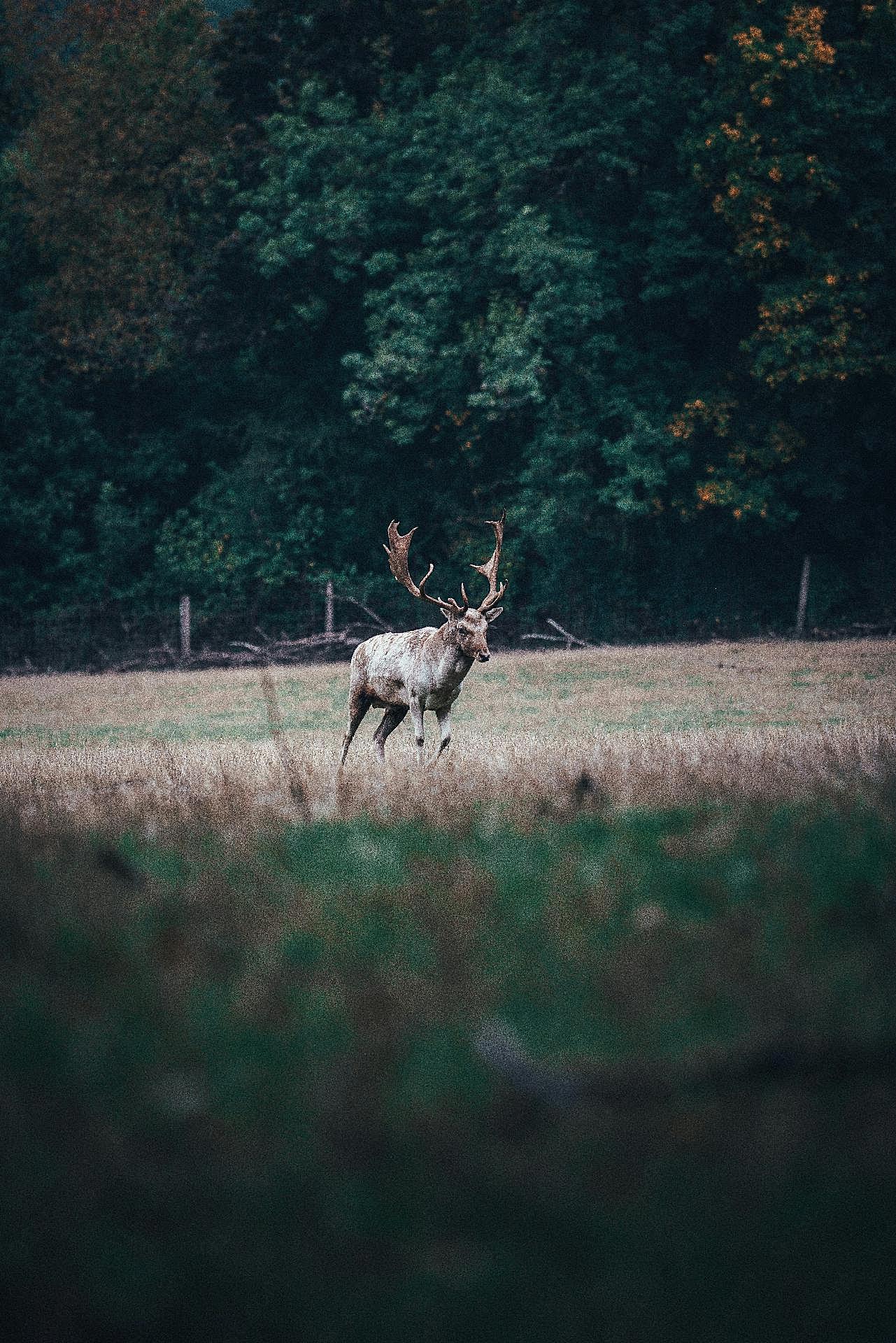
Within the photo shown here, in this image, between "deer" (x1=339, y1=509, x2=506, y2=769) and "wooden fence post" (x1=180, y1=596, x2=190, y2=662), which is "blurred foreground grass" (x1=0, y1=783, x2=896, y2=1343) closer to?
"deer" (x1=339, y1=509, x2=506, y2=769)

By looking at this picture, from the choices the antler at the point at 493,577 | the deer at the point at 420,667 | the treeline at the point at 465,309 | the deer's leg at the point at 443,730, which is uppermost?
the treeline at the point at 465,309

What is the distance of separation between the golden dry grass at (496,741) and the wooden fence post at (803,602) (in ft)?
9.95

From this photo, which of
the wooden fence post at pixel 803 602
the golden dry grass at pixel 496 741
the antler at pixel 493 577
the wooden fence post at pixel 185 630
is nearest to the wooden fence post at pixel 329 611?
the wooden fence post at pixel 185 630

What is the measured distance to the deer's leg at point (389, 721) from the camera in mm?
11641

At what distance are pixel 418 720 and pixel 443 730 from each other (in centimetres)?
28

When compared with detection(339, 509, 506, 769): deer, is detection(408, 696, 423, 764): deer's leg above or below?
below

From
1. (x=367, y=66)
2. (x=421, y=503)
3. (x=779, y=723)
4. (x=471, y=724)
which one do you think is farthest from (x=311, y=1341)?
(x=367, y=66)

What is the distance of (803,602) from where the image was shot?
1219 inches

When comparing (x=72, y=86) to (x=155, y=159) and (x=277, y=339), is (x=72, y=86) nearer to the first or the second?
(x=155, y=159)

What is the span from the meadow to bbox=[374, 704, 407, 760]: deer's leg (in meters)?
4.26

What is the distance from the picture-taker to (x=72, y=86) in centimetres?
3847

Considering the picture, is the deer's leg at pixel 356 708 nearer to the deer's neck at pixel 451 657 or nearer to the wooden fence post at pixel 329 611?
the deer's neck at pixel 451 657

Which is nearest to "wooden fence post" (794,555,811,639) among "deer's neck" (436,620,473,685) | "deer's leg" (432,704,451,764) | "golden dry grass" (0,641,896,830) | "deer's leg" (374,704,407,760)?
"golden dry grass" (0,641,896,830)

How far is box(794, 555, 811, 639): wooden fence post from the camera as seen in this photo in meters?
30.5
